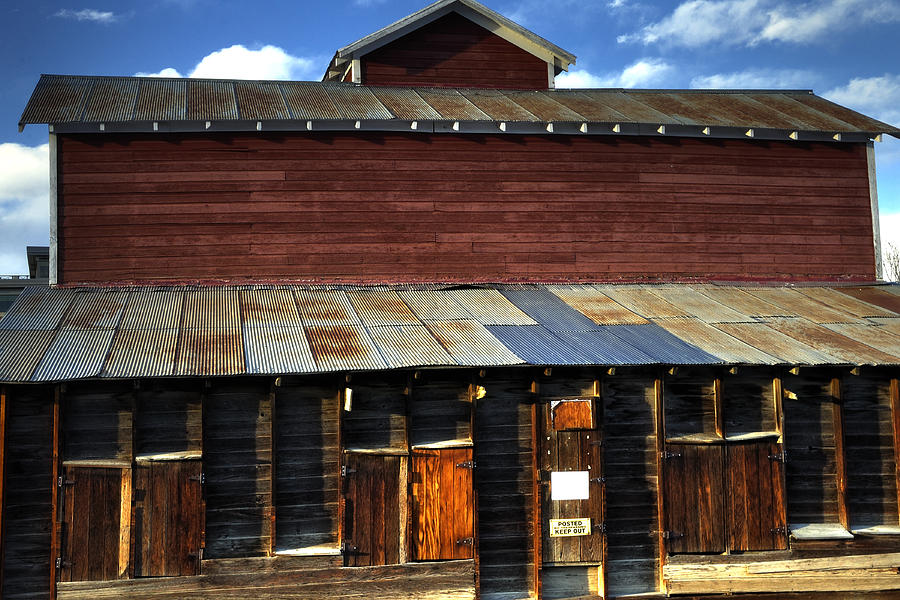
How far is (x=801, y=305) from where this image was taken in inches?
648

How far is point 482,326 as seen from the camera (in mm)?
13766

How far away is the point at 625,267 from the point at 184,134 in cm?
959

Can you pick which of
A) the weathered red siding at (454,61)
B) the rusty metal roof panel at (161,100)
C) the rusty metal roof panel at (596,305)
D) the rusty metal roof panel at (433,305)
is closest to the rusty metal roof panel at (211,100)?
the rusty metal roof panel at (161,100)

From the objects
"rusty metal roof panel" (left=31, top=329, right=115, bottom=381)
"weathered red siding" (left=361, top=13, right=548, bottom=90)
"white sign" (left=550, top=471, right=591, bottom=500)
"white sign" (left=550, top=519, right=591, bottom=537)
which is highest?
"weathered red siding" (left=361, top=13, right=548, bottom=90)

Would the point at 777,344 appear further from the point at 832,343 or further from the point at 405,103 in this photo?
the point at 405,103

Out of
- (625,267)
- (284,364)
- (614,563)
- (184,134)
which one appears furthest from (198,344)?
(625,267)

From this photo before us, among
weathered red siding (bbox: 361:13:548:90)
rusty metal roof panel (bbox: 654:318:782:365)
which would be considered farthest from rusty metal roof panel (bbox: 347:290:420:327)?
weathered red siding (bbox: 361:13:548:90)

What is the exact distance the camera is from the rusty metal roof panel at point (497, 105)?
17250mm

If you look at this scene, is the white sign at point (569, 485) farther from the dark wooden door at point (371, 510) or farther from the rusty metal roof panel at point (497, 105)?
the rusty metal roof panel at point (497, 105)

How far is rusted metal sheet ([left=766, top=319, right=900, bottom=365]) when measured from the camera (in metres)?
13.6

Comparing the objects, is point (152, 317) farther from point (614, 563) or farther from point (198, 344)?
point (614, 563)

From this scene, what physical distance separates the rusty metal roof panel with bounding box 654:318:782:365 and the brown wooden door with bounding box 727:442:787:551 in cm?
170

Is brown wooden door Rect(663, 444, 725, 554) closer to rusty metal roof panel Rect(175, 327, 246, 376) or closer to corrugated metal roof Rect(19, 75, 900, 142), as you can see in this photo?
rusty metal roof panel Rect(175, 327, 246, 376)

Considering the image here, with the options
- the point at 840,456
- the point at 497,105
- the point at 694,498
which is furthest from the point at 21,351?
the point at 840,456
